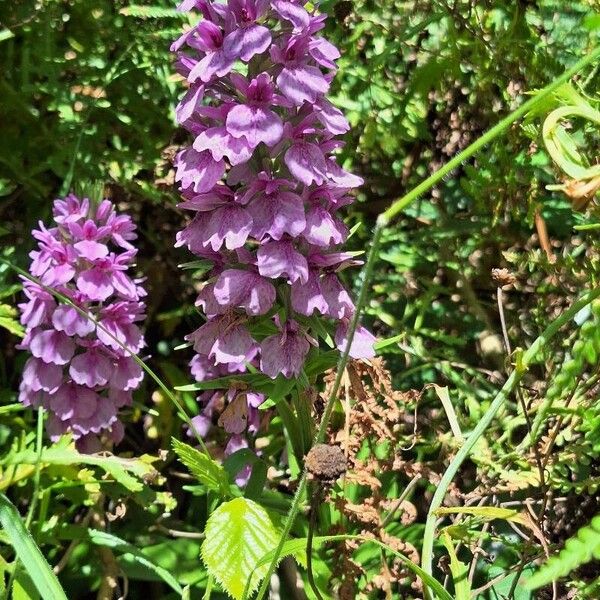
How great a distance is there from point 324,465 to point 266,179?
539 mm

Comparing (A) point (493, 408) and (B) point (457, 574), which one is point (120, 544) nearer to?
(B) point (457, 574)

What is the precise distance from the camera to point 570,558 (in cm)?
69

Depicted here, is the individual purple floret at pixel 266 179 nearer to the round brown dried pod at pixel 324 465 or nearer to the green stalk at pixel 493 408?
the green stalk at pixel 493 408

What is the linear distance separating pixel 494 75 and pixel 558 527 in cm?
87

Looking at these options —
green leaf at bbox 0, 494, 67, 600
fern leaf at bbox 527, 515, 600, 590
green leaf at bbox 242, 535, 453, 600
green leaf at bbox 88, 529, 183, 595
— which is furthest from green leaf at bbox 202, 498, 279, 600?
fern leaf at bbox 527, 515, 600, 590

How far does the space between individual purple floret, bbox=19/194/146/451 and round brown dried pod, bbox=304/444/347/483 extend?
0.85m

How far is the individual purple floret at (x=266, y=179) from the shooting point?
1.13 metres

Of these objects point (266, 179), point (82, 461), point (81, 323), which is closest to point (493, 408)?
point (266, 179)

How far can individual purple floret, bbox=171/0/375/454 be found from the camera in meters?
1.13

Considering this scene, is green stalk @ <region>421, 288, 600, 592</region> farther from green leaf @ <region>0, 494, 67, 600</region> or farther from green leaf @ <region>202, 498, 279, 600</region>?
green leaf @ <region>0, 494, 67, 600</region>

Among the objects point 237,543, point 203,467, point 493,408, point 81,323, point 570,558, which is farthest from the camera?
point 81,323

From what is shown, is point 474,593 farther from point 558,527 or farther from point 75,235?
point 75,235

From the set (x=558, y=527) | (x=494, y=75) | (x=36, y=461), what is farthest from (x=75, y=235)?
(x=558, y=527)

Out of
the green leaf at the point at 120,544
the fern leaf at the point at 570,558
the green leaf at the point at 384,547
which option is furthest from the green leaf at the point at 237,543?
the fern leaf at the point at 570,558
